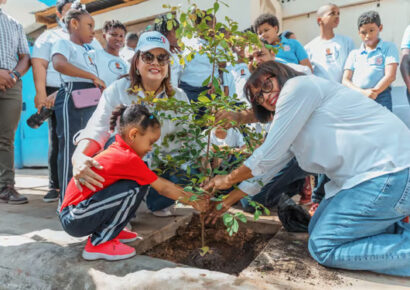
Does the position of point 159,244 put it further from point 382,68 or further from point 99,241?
point 382,68

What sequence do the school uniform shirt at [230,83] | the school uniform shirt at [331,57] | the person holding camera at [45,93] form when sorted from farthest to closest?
the school uniform shirt at [331,57] < the school uniform shirt at [230,83] < the person holding camera at [45,93]

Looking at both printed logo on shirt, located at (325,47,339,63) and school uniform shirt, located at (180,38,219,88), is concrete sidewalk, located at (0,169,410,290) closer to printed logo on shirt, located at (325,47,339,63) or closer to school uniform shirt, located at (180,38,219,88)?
school uniform shirt, located at (180,38,219,88)

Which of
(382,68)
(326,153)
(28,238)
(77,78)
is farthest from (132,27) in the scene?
(326,153)

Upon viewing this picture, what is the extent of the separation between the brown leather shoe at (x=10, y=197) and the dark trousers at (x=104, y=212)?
175 centimetres

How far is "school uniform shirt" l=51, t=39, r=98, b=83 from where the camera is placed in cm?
279

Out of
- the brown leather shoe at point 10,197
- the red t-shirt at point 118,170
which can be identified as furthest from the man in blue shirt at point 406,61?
the brown leather shoe at point 10,197

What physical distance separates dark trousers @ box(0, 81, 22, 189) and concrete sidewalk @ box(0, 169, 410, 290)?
1.18 m

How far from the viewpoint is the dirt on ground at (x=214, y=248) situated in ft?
5.95

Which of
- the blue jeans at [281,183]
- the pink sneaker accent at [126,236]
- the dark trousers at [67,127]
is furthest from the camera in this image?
the dark trousers at [67,127]

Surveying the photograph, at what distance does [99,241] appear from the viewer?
1695 mm

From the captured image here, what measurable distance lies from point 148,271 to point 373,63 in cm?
331

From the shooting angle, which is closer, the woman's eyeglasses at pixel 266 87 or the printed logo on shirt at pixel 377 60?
the woman's eyeglasses at pixel 266 87

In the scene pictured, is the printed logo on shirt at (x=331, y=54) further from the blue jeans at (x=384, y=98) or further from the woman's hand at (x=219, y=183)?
the woman's hand at (x=219, y=183)

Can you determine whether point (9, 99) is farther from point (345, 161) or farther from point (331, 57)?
point (331, 57)
